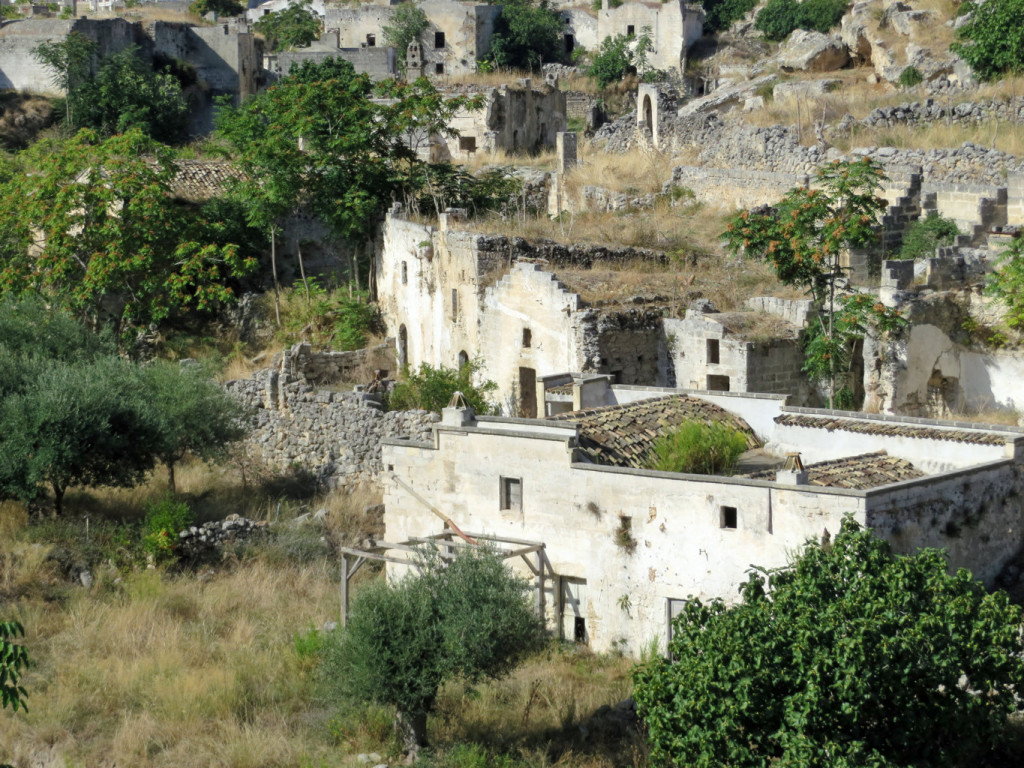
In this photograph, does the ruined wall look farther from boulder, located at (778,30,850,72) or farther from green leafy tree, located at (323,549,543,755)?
green leafy tree, located at (323,549,543,755)

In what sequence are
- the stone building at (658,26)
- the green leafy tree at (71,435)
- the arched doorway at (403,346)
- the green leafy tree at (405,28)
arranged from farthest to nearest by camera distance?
the stone building at (658,26), the green leafy tree at (405,28), the arched doorway at (403,346), the green leafy tree at (71,435)

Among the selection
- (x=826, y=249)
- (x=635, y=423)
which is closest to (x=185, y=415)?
(x=635, y=423)

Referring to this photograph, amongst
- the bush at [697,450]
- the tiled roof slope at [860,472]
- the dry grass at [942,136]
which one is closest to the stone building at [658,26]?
the dry grass at [942,136]

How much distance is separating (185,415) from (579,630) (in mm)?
8682

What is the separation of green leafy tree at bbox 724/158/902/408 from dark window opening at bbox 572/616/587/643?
6437 mm

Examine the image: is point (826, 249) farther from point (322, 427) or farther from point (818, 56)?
point (818, 56)

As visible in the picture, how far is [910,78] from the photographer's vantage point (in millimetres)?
40281

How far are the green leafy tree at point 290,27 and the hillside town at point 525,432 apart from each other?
13.2 m

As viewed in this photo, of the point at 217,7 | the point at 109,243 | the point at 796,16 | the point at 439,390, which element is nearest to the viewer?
the point at 439,390

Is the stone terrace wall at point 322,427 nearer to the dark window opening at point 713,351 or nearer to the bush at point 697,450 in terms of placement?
the dark window opening at point 713,351

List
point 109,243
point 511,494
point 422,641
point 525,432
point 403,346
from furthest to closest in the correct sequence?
point 109,243
point 403,346
point 511,494
point 525,432
point 422,641

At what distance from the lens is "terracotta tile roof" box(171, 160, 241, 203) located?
3428 centimetres

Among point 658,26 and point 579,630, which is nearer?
point 579,630

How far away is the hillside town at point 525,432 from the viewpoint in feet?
48.2
